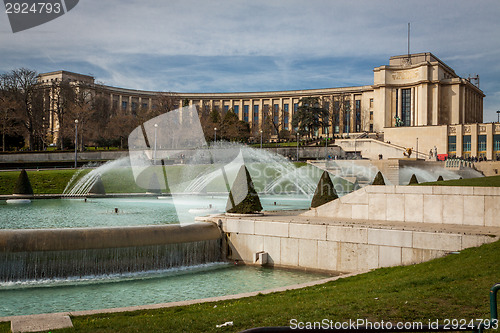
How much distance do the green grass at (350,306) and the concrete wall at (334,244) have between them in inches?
88.7

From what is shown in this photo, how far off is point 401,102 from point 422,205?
85716 mm

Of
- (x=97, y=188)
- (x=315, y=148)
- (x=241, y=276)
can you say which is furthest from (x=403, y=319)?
(x=315, y=148)

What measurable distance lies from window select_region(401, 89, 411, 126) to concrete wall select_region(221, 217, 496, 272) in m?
87.3

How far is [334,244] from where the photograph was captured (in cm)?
1416

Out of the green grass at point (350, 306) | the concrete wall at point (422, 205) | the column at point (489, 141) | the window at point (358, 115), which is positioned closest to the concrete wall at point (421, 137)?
the column at point (489, 141)

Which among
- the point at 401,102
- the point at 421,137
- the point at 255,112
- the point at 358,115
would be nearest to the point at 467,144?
the point at 421,137

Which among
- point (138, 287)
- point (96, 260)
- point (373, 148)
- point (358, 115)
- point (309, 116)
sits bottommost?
point (138, 287)

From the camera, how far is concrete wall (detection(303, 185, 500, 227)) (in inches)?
583

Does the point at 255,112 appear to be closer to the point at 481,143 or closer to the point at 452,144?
the point at 452,144

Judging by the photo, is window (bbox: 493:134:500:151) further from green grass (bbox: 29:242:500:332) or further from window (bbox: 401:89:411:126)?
green grass (bbox: 29:242:500:332)

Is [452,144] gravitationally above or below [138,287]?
above

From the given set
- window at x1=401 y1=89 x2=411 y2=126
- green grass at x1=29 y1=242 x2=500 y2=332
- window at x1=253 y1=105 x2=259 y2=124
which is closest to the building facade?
window at x1=401 y1=89 x2=411 y2=126

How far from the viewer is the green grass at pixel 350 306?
22.5 feet

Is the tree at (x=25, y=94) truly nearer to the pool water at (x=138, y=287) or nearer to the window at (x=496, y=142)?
the pool water at (x=138, y=287)
